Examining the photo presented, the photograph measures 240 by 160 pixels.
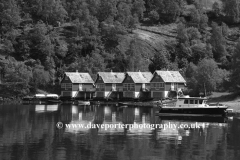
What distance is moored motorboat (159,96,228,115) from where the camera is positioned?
80.2m

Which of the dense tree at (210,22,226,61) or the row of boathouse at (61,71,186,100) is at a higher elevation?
the dense tree at (210,22,226,61)

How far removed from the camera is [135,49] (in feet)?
581

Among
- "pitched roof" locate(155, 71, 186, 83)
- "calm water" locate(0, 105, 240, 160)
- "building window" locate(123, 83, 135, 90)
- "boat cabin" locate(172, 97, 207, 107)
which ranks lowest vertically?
"calm water" locate(0, 105, 240, 160)

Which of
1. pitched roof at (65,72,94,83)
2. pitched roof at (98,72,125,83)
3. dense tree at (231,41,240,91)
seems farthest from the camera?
pitched roof at (65,72,94,83)

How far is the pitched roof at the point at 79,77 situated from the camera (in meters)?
149

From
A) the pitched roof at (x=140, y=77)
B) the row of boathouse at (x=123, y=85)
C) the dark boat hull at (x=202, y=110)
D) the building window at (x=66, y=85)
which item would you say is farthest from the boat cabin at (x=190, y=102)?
the building window at (x=66, y=85)

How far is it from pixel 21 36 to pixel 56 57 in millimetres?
17397

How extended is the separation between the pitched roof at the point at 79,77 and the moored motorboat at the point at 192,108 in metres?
68.6

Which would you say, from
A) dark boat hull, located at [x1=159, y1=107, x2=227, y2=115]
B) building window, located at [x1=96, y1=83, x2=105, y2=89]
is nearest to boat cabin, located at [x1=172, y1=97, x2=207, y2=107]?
dark boat hull, located at [x1=159, y1=107, x2=227, y2=115]

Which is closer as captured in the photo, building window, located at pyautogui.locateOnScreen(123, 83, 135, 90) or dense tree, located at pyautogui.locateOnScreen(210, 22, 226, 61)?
building window, located at pyautogui.locateOnScreen(123, 83, 135, 90)

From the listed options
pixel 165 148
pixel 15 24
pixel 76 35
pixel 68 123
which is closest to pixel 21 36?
pixel 15 24

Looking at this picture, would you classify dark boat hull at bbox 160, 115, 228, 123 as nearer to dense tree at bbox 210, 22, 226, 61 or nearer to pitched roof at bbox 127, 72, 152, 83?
pitched roof at bbox 127, 72, 152, 83

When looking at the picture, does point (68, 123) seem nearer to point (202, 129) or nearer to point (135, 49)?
point (202, 129)

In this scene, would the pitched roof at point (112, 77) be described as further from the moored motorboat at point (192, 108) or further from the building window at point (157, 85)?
the moored motorboat at point (192, 108)
